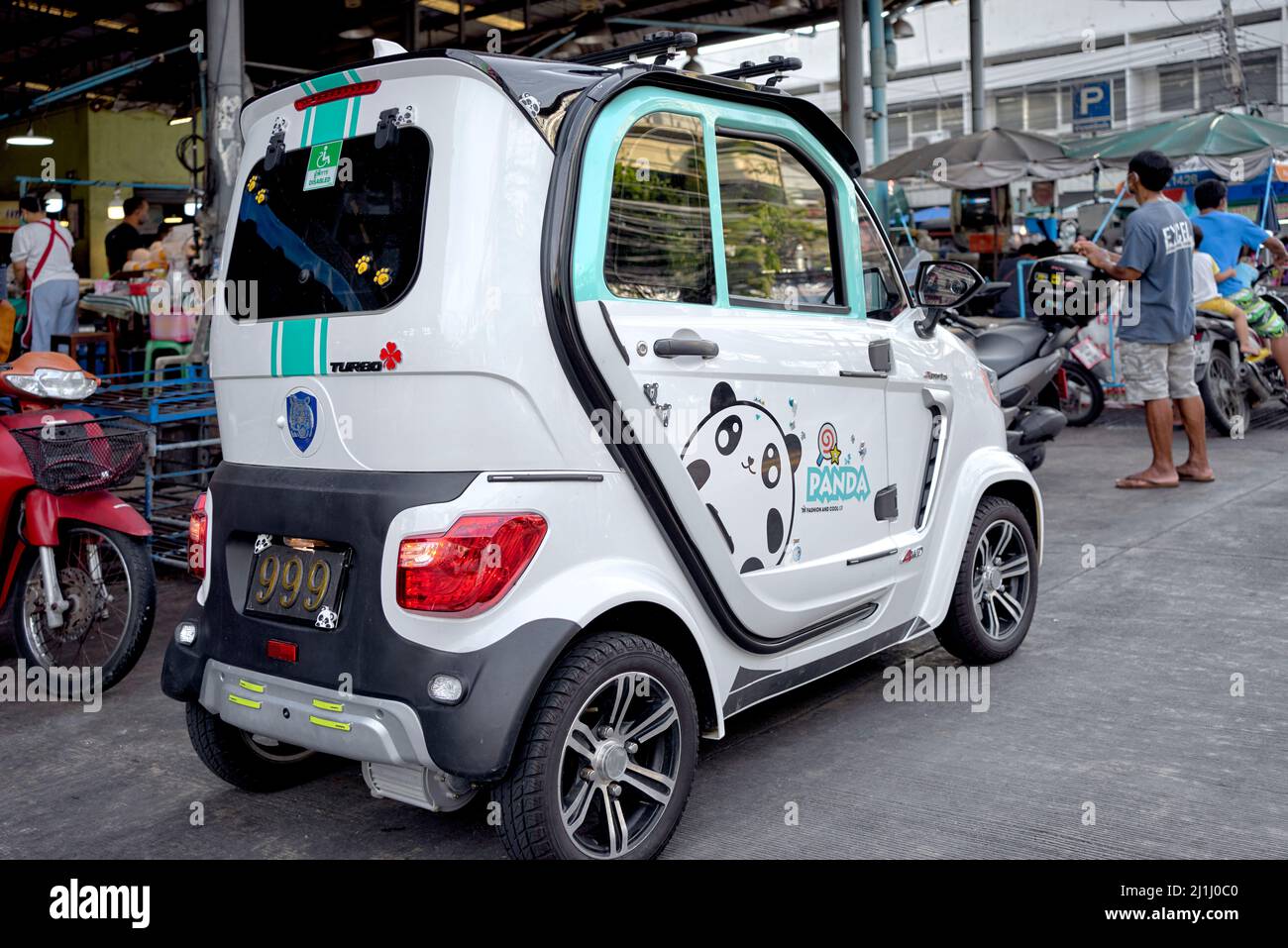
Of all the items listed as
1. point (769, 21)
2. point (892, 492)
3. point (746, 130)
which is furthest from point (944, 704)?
point (769, 21)

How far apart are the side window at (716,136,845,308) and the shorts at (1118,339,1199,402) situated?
16.2ft

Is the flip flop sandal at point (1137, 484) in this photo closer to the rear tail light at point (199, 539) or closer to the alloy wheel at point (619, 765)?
the alloy wheel at point (619, 765)

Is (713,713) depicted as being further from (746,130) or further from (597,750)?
(746,130)

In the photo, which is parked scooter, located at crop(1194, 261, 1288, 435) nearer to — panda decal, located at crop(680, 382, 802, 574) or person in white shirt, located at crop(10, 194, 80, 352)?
panda decal, located at crop(680, 382, 802, 574)

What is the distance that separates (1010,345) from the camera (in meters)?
8.36

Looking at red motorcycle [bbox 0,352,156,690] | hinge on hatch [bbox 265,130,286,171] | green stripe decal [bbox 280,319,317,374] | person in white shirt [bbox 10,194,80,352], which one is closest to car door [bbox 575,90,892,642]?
green stripe decal [bbox 280,319,317,374]

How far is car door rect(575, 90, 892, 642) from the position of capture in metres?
3.18

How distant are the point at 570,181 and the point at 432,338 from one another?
0.53 meters

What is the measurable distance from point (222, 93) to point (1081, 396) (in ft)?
25.1

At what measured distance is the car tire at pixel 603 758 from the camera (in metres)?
2.87

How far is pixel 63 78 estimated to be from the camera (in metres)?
18.7

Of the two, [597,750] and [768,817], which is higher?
[597,750]
